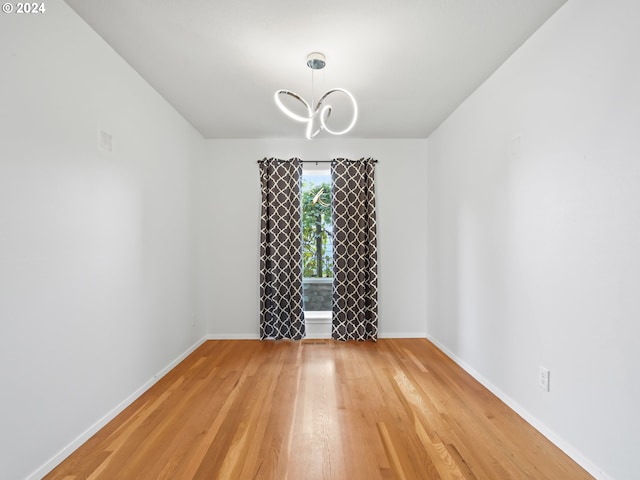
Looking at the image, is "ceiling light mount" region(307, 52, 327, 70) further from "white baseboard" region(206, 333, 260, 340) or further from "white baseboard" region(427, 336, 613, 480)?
"white baseboard" region(206, 333, 260, 340)

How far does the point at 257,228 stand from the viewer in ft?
13.8

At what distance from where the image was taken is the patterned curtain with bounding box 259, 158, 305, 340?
13.4 feet

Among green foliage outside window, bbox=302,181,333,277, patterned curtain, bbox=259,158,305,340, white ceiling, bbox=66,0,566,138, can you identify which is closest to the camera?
white ceiling, bbox=66,0,566,138

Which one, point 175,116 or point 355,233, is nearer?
point 175,116

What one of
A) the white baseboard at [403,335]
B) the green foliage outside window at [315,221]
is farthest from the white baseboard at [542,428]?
the green foliage outside window at [315,221]

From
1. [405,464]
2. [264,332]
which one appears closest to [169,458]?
[405,464]

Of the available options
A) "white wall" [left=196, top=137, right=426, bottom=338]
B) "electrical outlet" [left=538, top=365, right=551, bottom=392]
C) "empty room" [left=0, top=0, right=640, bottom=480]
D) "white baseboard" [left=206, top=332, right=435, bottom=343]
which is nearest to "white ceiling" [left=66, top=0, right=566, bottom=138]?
"empty room" [left=0, top=0, right=640, bottom=480]

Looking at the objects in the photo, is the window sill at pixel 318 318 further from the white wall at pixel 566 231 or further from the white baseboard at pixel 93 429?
the white wall at pixel 566 231

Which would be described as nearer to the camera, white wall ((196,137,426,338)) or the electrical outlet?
the electrical outlet

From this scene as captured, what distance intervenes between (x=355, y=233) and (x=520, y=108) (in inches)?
89.2

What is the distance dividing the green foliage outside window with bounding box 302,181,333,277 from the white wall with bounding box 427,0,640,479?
6.27 feet

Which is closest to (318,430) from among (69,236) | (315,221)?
(69,236)

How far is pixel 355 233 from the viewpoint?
13.6 feet

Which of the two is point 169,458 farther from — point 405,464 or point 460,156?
point 460,156
